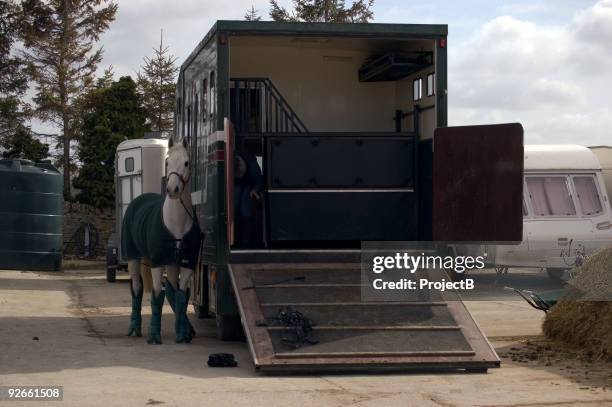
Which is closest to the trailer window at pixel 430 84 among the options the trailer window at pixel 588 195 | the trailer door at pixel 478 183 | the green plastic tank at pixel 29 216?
the trailer door at pixel 478 183

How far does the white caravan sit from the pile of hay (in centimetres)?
788

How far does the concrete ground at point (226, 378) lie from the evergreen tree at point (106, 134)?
19.9 m

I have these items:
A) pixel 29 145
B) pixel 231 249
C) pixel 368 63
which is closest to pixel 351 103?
pixel 368 63

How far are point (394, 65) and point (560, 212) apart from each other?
8.89 metres

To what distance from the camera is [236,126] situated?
11953mm

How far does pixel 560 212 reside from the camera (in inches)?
762

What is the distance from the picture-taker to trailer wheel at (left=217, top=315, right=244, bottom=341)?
10954 millimetres

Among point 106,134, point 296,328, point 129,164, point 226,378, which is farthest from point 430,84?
point 106,134

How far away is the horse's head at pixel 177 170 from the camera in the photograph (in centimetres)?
→ 1043

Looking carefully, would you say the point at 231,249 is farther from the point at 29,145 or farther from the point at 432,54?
the point at 29,145

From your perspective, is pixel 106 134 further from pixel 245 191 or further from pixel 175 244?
pixel 175 244

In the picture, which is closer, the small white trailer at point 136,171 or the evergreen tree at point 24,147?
the small white trailer at point 136,171

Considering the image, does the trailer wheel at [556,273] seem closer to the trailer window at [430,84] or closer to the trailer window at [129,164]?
the trailer window at [129,164]

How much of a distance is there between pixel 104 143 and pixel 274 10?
26.4 ft
